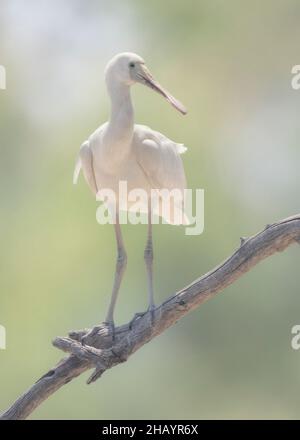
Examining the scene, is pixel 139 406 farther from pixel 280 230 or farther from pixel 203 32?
pixel 280 230

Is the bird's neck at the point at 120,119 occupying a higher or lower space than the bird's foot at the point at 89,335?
higher

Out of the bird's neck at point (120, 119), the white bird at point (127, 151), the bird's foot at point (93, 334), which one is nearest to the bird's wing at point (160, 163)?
the white bird at point (127, 151)

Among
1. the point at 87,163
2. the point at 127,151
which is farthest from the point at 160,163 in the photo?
the point at 87,163

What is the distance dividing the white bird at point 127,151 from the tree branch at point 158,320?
135 millimetres

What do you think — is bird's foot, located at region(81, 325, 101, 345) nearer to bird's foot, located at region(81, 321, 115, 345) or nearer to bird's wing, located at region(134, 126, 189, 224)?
bird's foot, located at region(81, 321, 115, 345)

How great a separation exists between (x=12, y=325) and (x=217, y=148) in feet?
6.61

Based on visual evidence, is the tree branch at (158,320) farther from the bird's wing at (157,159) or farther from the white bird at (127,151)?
the bird's wing at (157,159)

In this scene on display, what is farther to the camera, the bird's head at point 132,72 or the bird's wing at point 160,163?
the bird's wing at point 160,163

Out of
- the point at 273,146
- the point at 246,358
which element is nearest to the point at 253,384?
the point at 246,358

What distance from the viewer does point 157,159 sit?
3.73 m

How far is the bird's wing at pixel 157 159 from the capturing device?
12.2ft

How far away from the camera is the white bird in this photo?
11.9 ft

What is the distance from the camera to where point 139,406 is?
313 inches
